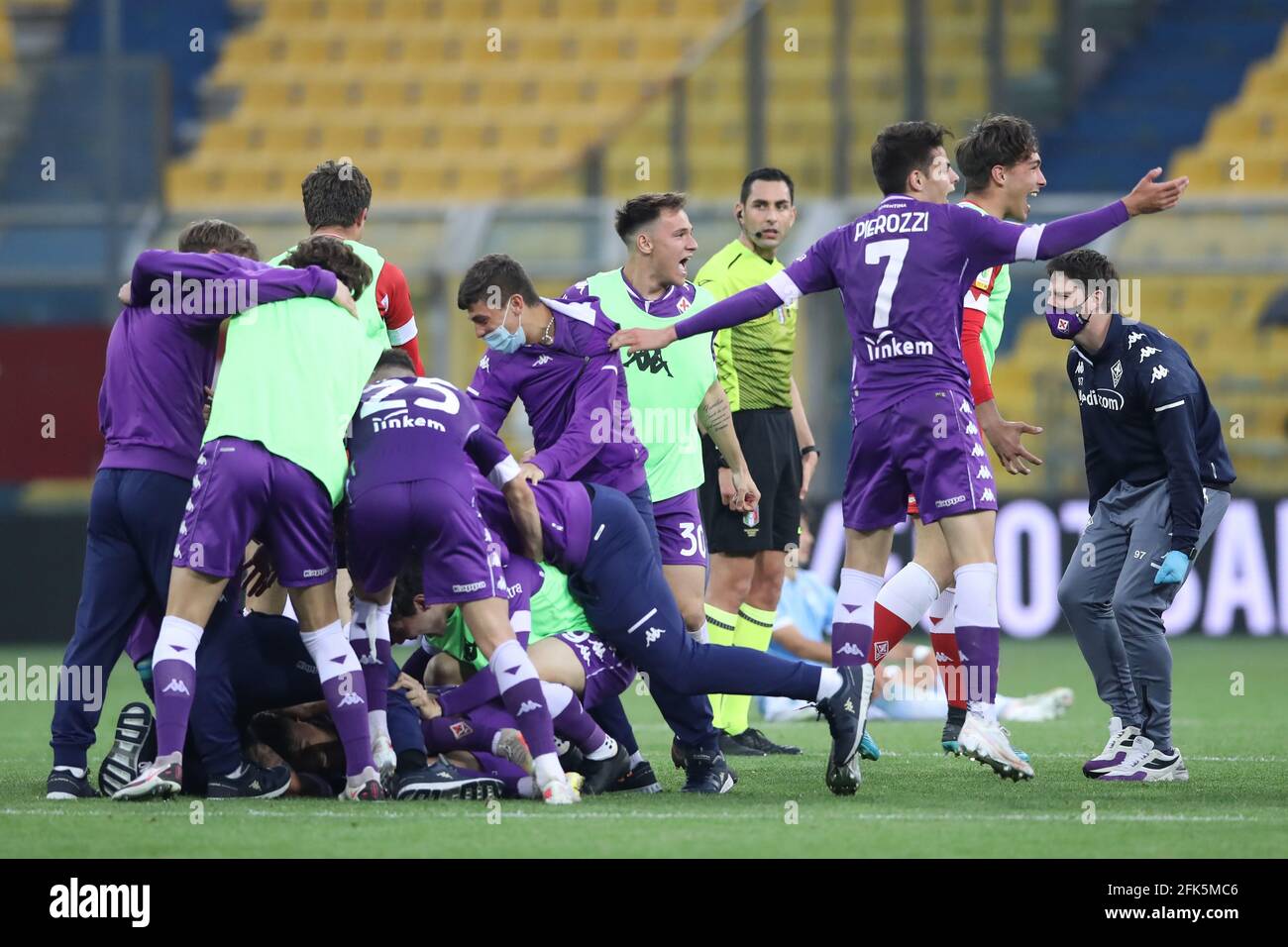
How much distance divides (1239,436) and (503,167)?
8.18 metres

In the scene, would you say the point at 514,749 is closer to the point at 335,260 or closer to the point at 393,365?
the point at 393,365

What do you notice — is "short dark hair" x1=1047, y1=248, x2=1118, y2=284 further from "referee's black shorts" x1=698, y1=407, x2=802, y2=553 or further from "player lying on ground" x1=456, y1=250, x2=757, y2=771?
"referee's black shorts" x1=698, y1=407, x2=802, y2=553

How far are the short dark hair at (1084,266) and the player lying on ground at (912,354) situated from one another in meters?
0.59

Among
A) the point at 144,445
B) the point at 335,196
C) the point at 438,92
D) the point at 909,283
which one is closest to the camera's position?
the point at 144,445

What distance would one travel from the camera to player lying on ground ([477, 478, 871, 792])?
6.16 meters

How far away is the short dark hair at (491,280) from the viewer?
21.7 feet

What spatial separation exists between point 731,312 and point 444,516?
1.33m

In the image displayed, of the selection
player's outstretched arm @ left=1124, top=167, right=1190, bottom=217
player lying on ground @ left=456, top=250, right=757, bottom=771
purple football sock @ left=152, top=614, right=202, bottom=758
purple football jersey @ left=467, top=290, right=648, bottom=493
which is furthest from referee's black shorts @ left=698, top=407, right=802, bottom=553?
purple football sock @ left=152, top=614, right=202, bottom=758

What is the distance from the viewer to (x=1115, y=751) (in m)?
7.09

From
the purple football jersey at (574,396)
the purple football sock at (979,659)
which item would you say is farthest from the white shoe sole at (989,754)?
the purple football jersey at (574,396)

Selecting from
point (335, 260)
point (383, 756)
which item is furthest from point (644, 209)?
point (383, 756)

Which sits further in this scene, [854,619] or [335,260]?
[854,619]
